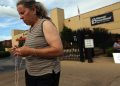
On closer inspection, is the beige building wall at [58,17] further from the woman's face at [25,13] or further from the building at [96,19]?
the woman's face at [25,13]

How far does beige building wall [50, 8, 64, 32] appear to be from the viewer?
42.6 m

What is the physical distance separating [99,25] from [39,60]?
117 feet

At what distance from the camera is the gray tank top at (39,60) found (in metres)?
2.48

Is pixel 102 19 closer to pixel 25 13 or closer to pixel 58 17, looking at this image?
pixel 58 17

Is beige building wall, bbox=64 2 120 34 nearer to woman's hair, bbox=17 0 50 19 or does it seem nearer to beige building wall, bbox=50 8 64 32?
beige building wall, bbox=50 8 64 32

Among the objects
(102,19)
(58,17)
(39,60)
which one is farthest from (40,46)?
(58,17)

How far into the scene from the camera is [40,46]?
2510 millimetres

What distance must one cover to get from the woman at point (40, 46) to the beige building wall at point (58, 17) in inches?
1572

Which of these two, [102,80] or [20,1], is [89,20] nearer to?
[102,80]

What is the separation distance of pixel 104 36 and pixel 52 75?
2703 cm

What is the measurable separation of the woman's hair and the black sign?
110 ft

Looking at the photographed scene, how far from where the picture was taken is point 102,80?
8.49m

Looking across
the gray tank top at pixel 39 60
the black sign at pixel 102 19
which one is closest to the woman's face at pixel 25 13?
the gray tank top at pixel 39 60

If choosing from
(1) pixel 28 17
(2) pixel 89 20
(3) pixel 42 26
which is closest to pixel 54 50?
(3) pixel 42 26
